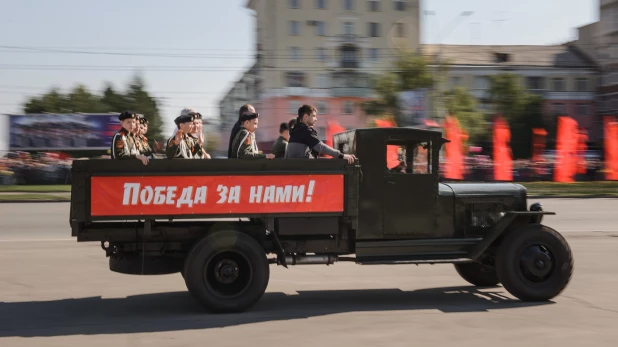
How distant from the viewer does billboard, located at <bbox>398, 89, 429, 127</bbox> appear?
229ft

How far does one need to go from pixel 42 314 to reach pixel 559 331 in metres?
5.10

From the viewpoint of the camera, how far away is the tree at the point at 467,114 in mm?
74000

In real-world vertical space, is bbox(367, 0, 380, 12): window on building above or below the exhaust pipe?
above

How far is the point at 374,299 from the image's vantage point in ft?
30.5


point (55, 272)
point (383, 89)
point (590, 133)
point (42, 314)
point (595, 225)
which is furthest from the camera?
point (590, 133)

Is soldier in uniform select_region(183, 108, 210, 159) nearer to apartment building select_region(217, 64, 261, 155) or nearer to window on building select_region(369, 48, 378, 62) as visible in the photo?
apartment building select_region(217, 64, 261, 155)

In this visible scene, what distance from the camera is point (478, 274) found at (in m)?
10.2

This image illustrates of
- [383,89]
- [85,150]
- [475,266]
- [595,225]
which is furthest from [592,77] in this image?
[475,266]

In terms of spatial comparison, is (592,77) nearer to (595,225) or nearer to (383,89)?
(383,89)

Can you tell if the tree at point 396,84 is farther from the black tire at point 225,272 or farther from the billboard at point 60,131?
the black tire at point 225,272

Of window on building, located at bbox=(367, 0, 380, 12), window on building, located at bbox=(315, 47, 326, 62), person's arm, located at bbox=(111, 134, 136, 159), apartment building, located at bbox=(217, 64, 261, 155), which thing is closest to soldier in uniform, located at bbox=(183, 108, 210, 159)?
person's arm, located at bbox=(111, 134, 136, 159)

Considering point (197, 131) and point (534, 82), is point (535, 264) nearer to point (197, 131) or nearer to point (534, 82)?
point (197, 131)

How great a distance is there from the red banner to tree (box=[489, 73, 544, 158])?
227ft

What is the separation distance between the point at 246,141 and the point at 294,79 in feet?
242
